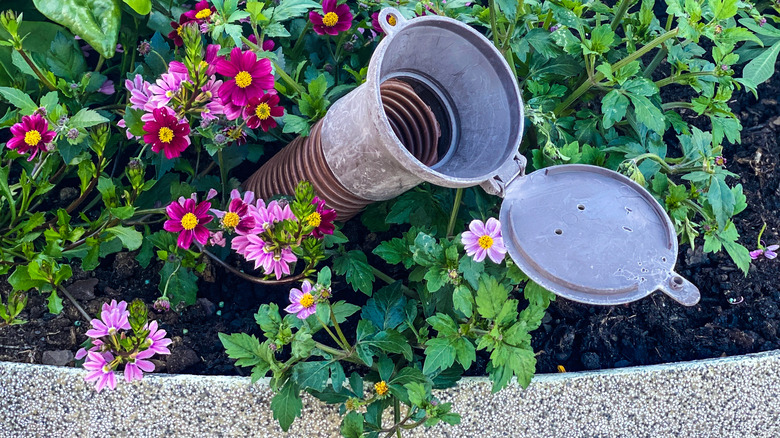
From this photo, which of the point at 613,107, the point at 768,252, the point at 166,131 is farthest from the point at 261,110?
the point at 768,252

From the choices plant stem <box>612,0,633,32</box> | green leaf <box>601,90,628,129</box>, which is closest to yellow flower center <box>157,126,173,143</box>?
green leaf <box>601,90,628,129</box>

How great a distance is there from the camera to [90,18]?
1.53 metres

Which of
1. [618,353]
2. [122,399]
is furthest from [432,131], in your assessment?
[122,399]

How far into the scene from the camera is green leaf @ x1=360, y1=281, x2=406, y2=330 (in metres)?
1.65

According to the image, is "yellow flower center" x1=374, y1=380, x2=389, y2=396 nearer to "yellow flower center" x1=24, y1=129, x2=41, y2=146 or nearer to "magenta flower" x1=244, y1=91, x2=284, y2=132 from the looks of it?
"magenta flower" x1=244, y1=91, x2=284, y2=132

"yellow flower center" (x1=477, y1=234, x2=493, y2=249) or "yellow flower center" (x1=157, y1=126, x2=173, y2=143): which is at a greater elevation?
"yellow flower center" (x1=157, y1=126, x2=173, y2=143)

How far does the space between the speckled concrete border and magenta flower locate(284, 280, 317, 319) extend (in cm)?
38

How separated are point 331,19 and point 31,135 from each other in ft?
2.43

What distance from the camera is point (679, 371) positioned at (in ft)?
5.95

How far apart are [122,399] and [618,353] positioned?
1302mm

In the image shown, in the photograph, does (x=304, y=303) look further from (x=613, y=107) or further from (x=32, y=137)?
(x=613, y=107)


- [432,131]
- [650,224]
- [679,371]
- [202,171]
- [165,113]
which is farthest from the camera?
[202,171]

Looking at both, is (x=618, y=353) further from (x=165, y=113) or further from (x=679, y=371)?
(x=165, y=113)

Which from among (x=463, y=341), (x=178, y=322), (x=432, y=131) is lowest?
(x=178, y=322)
